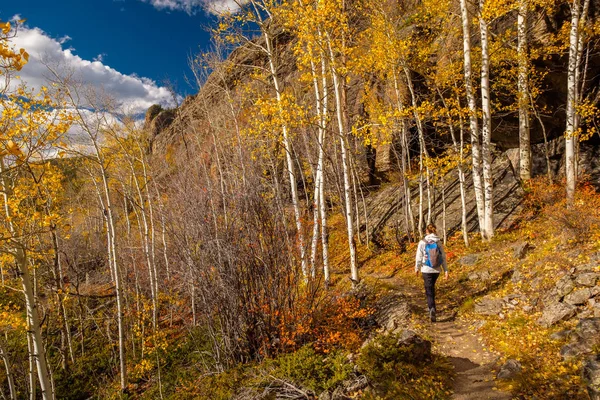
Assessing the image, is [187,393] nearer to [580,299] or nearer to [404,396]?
[404,396]

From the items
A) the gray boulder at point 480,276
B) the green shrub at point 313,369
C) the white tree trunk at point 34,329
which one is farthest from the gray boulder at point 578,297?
the white tree trunk at point 34,329

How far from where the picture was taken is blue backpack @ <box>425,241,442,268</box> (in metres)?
5.86

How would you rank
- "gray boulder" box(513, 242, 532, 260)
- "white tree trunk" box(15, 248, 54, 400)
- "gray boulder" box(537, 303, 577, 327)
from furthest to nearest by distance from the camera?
1. "gray boulder" box(513, 242, 532, 260)
2. "white tree trunk" box(15, 248, 54, 400)
3. "gray boulder" box(537, 303, 577, 327)

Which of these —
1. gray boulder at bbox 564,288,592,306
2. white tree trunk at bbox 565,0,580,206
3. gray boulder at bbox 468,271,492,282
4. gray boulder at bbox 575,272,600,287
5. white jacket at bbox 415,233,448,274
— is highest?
white tree trunk at bbox 565,0,580,206

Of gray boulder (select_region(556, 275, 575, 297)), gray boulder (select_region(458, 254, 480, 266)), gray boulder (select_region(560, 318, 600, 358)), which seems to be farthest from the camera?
gray boulder (select_region(458, 254, 480, 266))

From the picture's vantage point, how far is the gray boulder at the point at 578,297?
4.71 meters

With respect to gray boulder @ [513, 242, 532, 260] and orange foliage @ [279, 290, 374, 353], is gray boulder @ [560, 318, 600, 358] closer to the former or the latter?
orange foliage @ [279, 290, 374, 353]

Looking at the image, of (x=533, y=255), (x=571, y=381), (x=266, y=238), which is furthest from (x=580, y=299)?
(x=266, y=238)

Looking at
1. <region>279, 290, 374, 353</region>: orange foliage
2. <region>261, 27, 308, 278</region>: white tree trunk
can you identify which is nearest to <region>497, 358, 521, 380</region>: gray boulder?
<region>279, 290, 374, 353</region>: orange foliage

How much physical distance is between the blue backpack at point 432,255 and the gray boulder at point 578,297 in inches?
77.4

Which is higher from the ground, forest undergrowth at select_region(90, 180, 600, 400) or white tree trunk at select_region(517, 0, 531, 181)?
white tree trunk at select_region(517, 0, 531, 181)

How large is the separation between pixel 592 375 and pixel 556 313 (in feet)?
5.63

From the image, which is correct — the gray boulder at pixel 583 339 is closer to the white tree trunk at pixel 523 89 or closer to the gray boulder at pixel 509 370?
the gray boulder at pixel 509 370

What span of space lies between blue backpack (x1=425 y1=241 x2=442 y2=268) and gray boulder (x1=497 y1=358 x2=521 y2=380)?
1.96m
